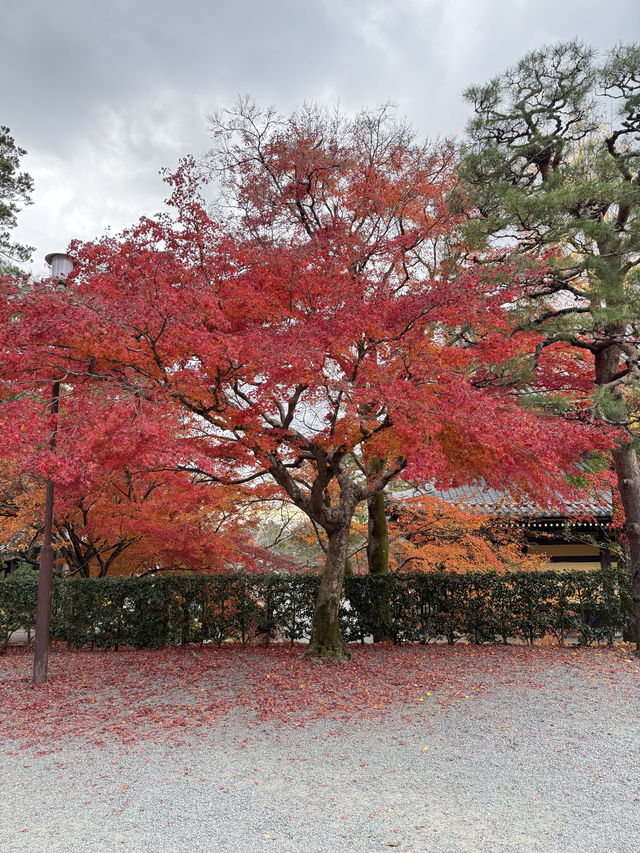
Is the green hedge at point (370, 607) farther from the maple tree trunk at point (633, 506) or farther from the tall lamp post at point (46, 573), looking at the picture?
the tall lamp post at point (46, 573)

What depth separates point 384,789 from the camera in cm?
417

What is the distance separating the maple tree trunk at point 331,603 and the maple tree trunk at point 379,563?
186cm

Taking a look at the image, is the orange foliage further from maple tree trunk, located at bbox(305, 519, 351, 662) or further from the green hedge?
maple tree trunk, located at bbox(305, 519, 351, 662)

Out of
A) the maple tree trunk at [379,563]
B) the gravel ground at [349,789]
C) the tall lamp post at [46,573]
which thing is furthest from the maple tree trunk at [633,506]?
the tall lamp post at [46,573]

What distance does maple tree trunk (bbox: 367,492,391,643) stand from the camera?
1105 centimetres

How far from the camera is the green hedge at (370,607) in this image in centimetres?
1094

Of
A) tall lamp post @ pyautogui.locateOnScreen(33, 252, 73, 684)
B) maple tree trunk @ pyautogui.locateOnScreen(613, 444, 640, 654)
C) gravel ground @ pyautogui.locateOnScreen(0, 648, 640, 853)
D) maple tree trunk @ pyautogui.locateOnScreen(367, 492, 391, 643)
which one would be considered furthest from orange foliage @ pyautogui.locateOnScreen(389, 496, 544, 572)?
tall lamp post @ pyautogui.locateOnScreen(33, 252, 73, 684)

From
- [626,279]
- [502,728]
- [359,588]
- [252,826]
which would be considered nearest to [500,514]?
[359,588]

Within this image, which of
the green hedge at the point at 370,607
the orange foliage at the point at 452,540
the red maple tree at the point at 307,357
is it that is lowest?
the green hedge at the point at 370,607

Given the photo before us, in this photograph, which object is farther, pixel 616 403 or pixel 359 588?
pixel 359 588

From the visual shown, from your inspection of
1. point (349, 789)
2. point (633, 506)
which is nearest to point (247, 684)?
point (349, 789)

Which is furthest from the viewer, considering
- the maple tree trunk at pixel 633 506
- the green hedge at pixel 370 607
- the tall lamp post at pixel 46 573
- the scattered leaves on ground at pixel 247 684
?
the green hedge at pixel 370 607

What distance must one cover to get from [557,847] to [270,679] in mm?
5287

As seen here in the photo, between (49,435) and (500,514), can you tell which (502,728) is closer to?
(49,435)
